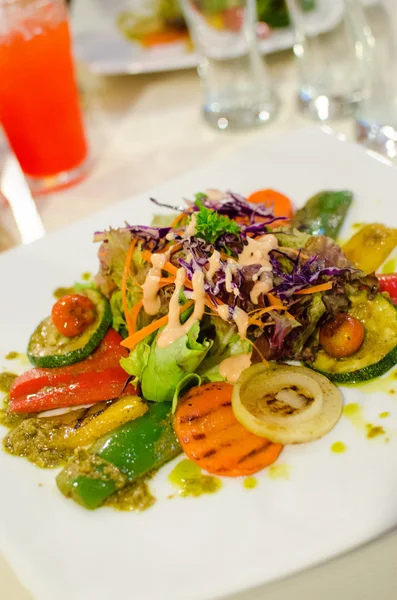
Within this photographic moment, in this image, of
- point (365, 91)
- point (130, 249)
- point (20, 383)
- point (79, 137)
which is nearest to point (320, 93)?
point (365, 91)

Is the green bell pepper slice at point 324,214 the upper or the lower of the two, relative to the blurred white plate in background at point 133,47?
lower

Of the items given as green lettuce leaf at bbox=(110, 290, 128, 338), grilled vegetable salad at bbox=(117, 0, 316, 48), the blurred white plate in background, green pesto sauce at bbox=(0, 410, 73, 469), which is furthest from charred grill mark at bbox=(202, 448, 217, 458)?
the blurred white plate in background

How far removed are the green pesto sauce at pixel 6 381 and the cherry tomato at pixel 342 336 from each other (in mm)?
1168

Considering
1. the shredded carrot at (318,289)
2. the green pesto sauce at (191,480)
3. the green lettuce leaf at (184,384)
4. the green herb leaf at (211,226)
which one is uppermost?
the green herb leaf at (211,226)

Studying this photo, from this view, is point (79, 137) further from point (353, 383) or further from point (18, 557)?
point (18, 557)

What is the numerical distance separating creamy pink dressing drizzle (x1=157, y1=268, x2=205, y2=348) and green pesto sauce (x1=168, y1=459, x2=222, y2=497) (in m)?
0.42

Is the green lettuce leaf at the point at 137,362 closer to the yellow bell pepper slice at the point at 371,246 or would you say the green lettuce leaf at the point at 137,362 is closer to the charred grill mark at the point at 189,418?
the charred grill mark at the point at 189,418

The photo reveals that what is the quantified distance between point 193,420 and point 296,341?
48cm

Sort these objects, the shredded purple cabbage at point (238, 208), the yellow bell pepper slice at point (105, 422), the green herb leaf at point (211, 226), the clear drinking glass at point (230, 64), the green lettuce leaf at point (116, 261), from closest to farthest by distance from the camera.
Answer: the yellow bell pepper slice at point (105, 422)
the green herb leaf at point (211, 226)
the green lettuce leaf at point (116, 261)
the shredded purple cabbage at point (238, 208)
the clear drinking glass at point (230, 64)

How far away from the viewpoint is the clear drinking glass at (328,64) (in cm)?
383

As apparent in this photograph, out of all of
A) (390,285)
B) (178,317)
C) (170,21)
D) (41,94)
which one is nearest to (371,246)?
(390,285)

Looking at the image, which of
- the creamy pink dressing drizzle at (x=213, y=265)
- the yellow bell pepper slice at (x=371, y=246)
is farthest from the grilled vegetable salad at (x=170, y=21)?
the creamy pink dressing drizzle at (x=213, y=265)

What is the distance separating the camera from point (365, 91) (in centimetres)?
363

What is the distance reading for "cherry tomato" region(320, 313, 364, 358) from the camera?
2.15m
